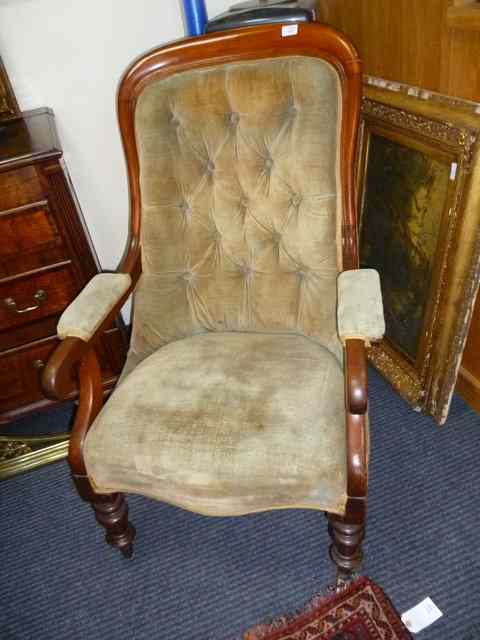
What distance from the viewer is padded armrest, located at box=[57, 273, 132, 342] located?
45.4 inches

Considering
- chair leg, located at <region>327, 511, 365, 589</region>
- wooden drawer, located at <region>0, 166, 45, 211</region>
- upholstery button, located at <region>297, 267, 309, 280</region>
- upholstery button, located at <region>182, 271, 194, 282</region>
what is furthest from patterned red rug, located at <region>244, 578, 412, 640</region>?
wooden drawer, located at <region>0, 166, 45, 211</region>

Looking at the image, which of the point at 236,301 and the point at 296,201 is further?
the point at 236,301

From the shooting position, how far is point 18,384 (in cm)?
176

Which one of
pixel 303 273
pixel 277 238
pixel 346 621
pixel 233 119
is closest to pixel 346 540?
pixel 346 621

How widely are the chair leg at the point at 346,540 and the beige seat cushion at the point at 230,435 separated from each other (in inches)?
2.5

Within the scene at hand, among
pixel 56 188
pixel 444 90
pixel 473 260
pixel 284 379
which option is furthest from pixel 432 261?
pixel 56 188

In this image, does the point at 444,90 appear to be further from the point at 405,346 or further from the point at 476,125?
the point at 405,346

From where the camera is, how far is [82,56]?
164 centimetres

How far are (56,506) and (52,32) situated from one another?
1.55m

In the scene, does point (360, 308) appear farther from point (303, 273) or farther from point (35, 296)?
point (35, 296)

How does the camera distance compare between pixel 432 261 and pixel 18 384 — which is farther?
pixel 18 384

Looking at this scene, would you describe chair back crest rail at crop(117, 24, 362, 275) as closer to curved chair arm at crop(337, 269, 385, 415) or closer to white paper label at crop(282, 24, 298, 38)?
white paper label at crop(282, 24, 298, 38)

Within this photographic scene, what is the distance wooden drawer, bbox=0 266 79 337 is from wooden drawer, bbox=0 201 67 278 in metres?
0.04

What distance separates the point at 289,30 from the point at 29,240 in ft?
3.08
